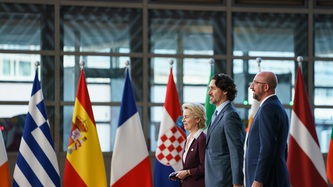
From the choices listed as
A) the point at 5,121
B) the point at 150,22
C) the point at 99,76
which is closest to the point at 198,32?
the point at 150,22

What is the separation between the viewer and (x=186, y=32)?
1091 cm

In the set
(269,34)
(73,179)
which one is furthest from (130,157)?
(269,34)

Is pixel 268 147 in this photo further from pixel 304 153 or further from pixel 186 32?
pixel 186 32

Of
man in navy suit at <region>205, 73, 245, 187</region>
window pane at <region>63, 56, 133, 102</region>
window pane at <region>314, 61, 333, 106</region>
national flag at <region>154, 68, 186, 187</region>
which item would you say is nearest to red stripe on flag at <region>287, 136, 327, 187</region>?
national flag at <region>154, 68, 186, 187</region>

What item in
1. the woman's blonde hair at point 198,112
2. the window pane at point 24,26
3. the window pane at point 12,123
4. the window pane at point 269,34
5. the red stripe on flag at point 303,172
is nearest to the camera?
the woman's blonde hair at point 198,112

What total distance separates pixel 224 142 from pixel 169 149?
9.99 ft

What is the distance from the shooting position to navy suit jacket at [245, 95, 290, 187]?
554 cm

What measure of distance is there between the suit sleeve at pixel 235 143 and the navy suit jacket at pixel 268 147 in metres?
0.16

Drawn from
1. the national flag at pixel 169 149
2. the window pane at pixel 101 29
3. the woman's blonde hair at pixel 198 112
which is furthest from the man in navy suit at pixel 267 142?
the window pane at pixel 101 29

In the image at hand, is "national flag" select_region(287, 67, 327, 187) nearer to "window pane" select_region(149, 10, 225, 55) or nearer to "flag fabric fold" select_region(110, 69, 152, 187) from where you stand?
"flag fabric fold" select_region(110, 69, 152, 187)

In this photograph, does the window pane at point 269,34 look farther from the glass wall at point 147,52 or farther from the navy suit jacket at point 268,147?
the navy suit jacket at point 268,147

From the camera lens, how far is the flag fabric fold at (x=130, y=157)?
356 inches

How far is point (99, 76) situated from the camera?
10539 millimetres

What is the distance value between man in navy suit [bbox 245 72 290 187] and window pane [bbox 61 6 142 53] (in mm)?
5118
